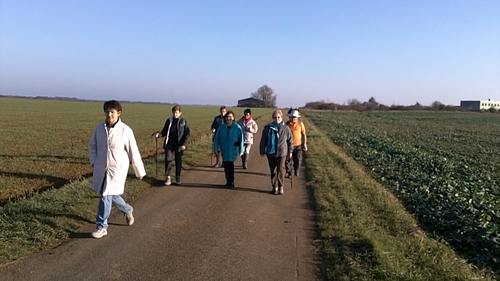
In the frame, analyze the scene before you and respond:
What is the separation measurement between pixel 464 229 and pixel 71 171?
34.8ft

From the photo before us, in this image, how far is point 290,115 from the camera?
1084cm

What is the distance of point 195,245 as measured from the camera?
218 inches

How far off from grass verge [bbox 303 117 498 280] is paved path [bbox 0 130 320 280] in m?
0.31

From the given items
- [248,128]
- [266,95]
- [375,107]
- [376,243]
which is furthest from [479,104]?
[376,243]

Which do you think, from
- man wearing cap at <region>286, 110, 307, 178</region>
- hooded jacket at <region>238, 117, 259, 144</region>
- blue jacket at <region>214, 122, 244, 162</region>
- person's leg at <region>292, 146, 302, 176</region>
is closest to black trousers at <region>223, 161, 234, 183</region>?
blue jacket at <region>214, 122, 244, 162</region>

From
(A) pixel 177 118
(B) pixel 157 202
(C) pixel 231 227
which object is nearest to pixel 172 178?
(A) pixel 177 118

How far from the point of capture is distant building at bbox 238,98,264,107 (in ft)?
533

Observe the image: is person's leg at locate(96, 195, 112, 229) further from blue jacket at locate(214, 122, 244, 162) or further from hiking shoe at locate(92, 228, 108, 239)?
blue jacket at locate(214, 122, 244, 162)

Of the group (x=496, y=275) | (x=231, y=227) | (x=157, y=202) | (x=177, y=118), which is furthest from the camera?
(x=177, y=118)

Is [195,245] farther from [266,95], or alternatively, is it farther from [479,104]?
[479,104]

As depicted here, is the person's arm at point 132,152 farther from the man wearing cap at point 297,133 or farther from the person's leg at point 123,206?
the man wearing cap at point 297,133

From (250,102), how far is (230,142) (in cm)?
16051

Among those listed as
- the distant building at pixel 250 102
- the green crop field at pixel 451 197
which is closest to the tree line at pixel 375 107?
the distant building at pixel 250 102

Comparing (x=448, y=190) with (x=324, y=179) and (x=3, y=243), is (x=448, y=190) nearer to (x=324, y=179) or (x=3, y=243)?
(x=324, y=179)
